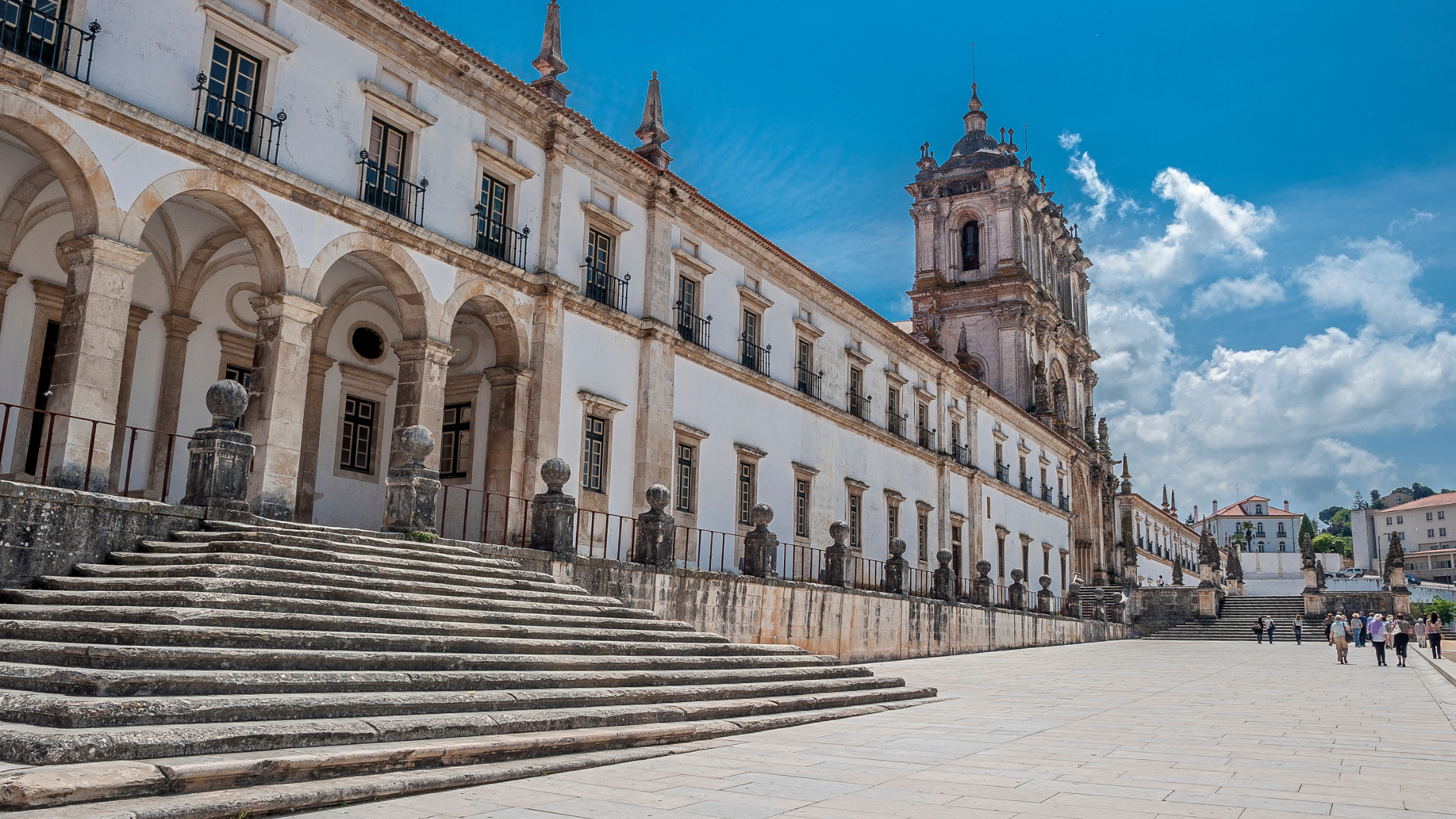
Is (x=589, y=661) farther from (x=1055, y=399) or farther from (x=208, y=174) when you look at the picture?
(x=1055, y=399)

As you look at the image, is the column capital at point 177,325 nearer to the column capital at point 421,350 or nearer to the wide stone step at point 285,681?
the column capital at point 421,350

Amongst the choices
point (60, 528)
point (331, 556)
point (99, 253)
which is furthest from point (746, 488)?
point (60, 528)

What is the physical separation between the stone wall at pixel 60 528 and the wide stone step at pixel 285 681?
2224mm

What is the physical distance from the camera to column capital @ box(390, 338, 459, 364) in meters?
15.2

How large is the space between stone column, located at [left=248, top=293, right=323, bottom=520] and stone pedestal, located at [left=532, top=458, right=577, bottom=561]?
10.3ft

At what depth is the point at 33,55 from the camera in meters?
11.0

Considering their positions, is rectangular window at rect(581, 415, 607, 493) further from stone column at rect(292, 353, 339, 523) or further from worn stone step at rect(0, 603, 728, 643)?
worn stone step at rect(0, 603, 728, 643)

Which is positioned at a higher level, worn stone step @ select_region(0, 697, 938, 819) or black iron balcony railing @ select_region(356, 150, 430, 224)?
black iron balcony railing @ select_region(356, 150, 430, 224)

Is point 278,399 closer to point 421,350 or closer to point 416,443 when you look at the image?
point 416,443

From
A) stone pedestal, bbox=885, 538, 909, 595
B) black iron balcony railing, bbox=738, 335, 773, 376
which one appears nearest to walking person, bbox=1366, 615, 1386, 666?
stone pedestal, bbox=885, 538, 909, 595

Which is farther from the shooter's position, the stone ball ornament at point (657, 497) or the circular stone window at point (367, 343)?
the circular stone window at point (367, 343)

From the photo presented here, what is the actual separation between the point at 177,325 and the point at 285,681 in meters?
9.77

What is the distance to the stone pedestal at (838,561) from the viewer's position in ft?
68.6

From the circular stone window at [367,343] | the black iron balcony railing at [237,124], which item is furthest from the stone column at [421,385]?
the black iron balcony railing at [237,124]
